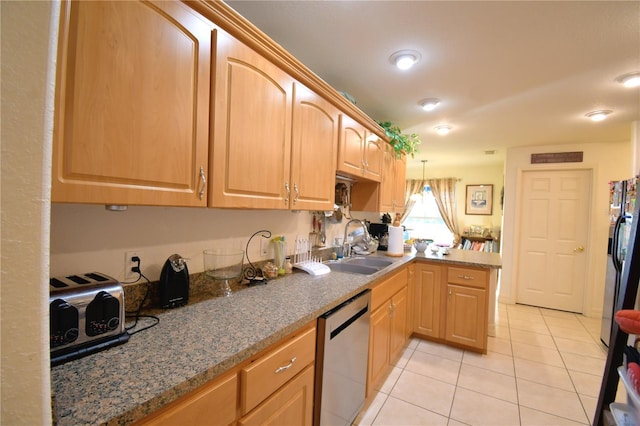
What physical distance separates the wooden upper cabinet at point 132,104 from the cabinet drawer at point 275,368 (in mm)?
641

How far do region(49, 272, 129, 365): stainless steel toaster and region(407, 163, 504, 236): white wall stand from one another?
587 cm

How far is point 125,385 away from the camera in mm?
681

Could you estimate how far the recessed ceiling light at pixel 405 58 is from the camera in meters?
1.73

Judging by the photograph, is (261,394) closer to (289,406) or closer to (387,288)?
(289,406)

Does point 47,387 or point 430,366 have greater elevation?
point 47,387

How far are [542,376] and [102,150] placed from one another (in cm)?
324

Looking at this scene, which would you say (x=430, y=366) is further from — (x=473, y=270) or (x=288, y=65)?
(x=288, y=65)

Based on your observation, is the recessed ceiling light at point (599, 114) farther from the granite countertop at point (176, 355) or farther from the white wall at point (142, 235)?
the white wall at point (142, 235)

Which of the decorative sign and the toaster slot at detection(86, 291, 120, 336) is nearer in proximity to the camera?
the toaster slot at detection(86, 291, 120, 336)

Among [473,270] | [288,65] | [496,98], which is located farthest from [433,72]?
[473,270]

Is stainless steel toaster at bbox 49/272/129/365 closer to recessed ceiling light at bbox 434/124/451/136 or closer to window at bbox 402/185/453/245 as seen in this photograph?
recessed ceiling light at bbox 434/124/451/136

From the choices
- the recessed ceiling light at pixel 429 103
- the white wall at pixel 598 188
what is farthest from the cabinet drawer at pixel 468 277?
the white wall at pixel 598 188

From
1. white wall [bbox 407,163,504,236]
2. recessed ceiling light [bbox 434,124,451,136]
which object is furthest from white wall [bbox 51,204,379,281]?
white wall [bbox 407,163,504,236]

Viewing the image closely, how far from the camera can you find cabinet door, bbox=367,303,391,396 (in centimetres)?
181
